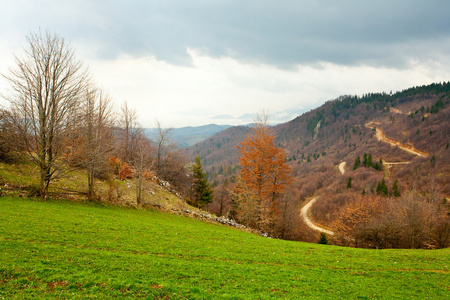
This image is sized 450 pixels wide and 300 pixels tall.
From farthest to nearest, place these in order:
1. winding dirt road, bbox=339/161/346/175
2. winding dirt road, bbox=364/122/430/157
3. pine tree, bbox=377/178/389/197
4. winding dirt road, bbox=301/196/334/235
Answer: winding dirt road, bbox=339/161/346/175, winding dirt road, bbox=364/122/430/157, pine tree, bbox=377/178/389/197, winding dirt road, bbox=301/196/334/235

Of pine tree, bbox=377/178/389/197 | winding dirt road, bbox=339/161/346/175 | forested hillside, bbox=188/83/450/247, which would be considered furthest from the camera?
winding dirt road, bbox=339/161/346/175

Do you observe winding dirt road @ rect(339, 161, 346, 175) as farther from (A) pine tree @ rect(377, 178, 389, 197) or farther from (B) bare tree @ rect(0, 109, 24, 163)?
(B) bare tree @ rect(0, 109, 24, 163)

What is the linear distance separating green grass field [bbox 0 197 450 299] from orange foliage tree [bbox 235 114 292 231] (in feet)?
40.8

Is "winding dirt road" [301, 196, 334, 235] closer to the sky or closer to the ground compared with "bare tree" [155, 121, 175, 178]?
closer to the ground

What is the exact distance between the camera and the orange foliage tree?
1138 inches

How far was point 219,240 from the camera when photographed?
1609 centimetres

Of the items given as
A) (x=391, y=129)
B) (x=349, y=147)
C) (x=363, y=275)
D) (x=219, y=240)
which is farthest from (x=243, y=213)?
(x=391, y=129)

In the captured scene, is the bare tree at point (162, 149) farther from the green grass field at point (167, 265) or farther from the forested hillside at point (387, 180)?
the green grass field at point (167, 265)

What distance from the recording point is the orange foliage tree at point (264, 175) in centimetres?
2891

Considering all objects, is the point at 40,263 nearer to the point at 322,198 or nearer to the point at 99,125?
the point at 99,125

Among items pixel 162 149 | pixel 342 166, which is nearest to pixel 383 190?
pixel 342 166

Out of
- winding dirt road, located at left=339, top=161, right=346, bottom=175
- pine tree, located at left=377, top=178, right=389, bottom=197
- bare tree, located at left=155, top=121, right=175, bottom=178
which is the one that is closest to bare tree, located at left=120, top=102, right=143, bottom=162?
bare tree, located at left=155, top=121, right=175, bottom=178

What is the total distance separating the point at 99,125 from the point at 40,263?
52.0 feet

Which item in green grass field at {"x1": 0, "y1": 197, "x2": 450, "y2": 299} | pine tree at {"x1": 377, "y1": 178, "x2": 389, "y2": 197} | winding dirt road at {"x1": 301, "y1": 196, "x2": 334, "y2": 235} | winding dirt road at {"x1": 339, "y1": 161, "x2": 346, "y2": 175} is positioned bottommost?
winding dirt road at {"x1": 301, "y1": 196, "x2": 334, "y2": 235}
